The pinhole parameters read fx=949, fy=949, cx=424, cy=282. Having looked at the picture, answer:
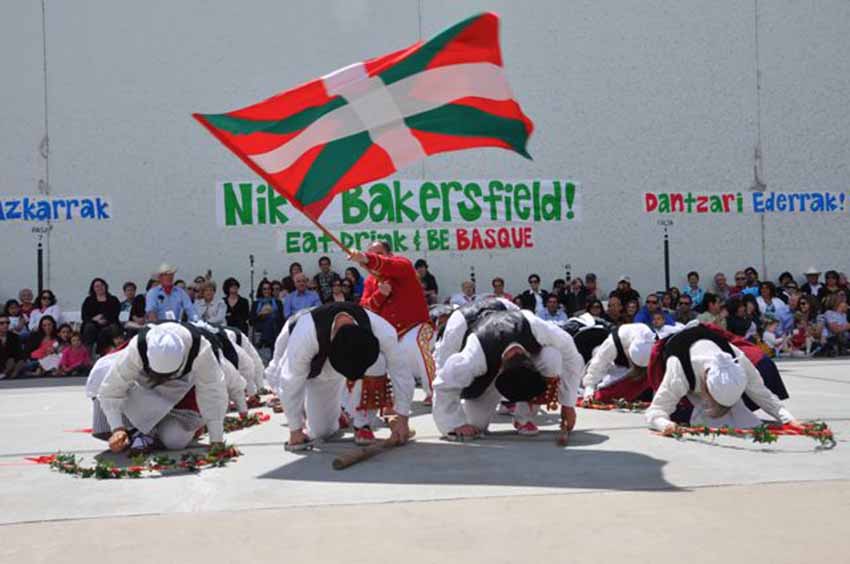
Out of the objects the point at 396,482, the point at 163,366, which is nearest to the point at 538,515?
the point at 396,482

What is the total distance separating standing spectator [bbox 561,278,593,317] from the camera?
13.9 m

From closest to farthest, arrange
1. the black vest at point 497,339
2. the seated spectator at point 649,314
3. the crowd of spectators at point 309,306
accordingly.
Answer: the black vest at point 497,339, the seated spectator at point 649,314, the crowd of spectators at point 309,306

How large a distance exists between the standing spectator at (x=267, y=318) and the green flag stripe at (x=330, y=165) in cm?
658

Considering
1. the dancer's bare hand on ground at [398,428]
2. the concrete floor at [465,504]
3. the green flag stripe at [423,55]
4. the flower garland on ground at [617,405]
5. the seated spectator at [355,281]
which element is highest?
the green flag stripe at [423,55]

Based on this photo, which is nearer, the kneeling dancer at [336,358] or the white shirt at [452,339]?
the kneeling dancer at [336,358]

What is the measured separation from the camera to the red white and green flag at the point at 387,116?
6.32 meters

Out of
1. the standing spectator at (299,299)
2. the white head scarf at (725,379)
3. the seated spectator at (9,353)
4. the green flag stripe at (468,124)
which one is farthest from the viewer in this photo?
the standing spectator at (299,299)

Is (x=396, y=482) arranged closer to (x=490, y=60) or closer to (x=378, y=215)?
(x=490, y=60)

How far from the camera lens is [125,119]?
49.0 ft

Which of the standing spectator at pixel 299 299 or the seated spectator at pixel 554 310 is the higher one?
the standing spectator at pixel 299 299

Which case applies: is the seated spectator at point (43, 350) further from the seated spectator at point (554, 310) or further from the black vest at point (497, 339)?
the black vest at point (497, 339)

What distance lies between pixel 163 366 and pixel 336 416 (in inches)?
53.8

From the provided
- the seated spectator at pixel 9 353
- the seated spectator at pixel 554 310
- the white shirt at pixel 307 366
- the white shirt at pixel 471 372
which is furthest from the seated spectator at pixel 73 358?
the white shirt at pixel 471 372

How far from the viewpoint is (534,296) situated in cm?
1410
